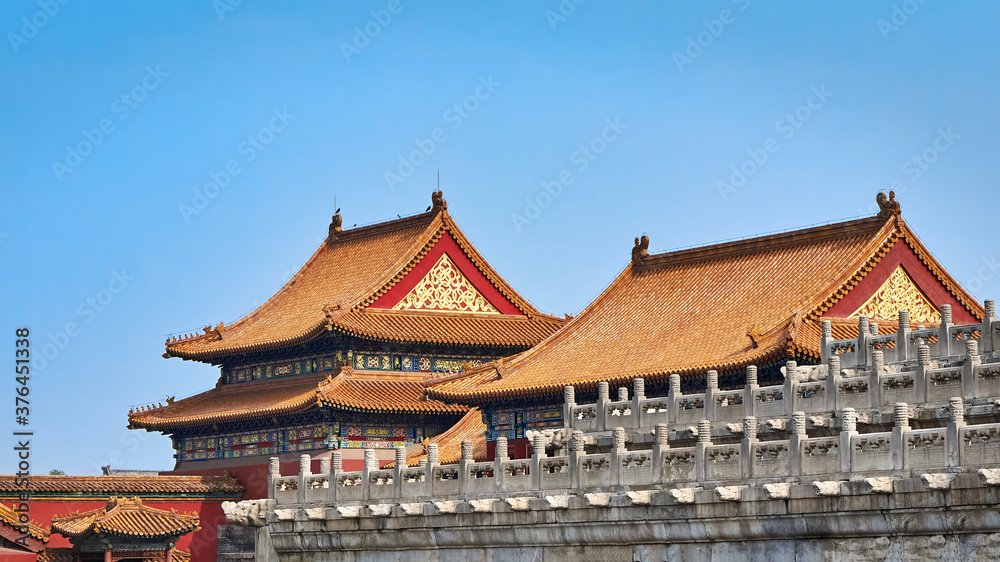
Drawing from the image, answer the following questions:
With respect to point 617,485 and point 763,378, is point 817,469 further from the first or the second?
point 763,378

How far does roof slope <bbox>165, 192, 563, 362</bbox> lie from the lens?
48.6m

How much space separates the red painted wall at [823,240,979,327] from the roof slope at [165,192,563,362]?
13.4 metres

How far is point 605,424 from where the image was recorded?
3078 cm

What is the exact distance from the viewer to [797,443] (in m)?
23.1

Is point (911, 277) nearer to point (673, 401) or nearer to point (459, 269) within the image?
point (673, 401)

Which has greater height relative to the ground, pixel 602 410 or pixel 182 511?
pixel 182 511

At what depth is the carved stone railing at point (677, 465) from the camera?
21.6 meters

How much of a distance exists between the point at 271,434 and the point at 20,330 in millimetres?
10976

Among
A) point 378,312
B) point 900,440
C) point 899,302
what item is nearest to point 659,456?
point 900,440

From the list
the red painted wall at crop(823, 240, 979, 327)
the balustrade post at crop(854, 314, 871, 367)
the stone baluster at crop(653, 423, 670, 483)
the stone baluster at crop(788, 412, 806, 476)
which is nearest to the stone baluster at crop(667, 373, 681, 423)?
the balustrade post at crop(854, 314, 871, 367)

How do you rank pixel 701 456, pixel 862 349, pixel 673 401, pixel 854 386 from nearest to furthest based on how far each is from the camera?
1. pixel 701 456
2. pixel 854 386
3. pixel 673 401
4. pixel 862 349

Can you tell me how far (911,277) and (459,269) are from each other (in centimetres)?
1554

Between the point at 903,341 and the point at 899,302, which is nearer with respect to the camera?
the point at 903,341

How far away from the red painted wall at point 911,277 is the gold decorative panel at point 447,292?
48.7 feet
